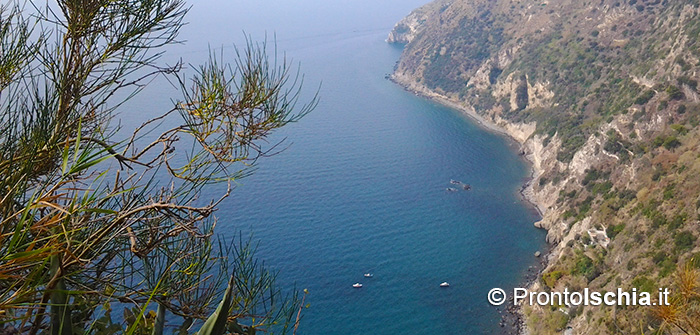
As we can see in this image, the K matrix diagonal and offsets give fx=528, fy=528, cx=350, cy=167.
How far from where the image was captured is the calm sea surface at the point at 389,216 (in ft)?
94.5

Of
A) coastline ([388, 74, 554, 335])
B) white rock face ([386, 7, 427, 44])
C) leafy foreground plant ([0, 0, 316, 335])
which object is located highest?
leafy foreground plant ([0, 0, 316, 335])

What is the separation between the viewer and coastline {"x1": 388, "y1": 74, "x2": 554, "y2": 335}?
89.1 ft

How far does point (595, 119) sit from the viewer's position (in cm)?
4416

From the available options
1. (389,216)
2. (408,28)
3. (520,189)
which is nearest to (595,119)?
(520,189)

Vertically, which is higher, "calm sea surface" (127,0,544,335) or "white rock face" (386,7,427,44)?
"white rock face" (386,7,427,44)

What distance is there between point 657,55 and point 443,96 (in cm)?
2962

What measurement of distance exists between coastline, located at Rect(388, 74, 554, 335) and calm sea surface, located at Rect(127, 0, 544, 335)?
0.55 metres

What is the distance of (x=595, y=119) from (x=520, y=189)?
359 inches

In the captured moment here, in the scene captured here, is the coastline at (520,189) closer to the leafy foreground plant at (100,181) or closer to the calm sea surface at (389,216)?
the calm sea surface at (389,216)

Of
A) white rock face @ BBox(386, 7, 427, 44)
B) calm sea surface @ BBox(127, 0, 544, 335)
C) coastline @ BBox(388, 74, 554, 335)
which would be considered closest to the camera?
coastline @ BBox(388, 74, 554, 335)

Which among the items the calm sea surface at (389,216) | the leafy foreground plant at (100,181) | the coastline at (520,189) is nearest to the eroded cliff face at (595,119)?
the coastline at (520,189)

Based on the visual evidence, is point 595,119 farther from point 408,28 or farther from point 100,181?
point 408,28

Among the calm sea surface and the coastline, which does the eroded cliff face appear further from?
the calm sea surface

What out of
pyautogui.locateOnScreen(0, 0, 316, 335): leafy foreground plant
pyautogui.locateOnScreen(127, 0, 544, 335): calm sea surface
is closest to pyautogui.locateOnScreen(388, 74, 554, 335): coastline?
pyautogui.locateOnScreen(127, 0, 544, 335): calm sea surface
